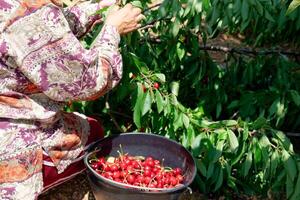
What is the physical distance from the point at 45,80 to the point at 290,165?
1.06m

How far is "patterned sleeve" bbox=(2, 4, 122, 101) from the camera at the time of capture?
164 cm

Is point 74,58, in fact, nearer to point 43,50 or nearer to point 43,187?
point 43,50

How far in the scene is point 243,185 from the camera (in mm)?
2439

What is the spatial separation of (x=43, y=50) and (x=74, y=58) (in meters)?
0.11

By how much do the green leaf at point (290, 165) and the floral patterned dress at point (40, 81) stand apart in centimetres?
→ 79

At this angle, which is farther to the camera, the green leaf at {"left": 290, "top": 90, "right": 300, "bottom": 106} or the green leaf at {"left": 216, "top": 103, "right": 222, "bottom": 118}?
the green leaf at {"left": 216, "top": 103, "right": 222, "bottom": 118}

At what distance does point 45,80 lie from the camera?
67.9 inches

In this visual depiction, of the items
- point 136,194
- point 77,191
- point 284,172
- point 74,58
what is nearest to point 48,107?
point 74,58

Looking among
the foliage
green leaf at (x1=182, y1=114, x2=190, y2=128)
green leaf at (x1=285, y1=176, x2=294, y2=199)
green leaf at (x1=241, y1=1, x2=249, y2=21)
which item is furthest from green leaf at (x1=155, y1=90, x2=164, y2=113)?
green leaf at (x1=285, y1=176, x2=294, y2=199)

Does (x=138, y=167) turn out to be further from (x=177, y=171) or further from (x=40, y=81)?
(x=40, y=81)

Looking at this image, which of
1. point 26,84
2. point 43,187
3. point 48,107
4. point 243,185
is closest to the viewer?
point 26,84

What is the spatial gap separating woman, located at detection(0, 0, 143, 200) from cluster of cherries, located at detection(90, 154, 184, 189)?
5.2 inches

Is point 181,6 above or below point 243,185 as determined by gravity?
above

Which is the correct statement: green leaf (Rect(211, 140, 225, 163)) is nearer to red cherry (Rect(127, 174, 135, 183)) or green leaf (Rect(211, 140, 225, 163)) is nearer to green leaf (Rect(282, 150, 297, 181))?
green leaf (Rect(282, 150, 297, 181))
